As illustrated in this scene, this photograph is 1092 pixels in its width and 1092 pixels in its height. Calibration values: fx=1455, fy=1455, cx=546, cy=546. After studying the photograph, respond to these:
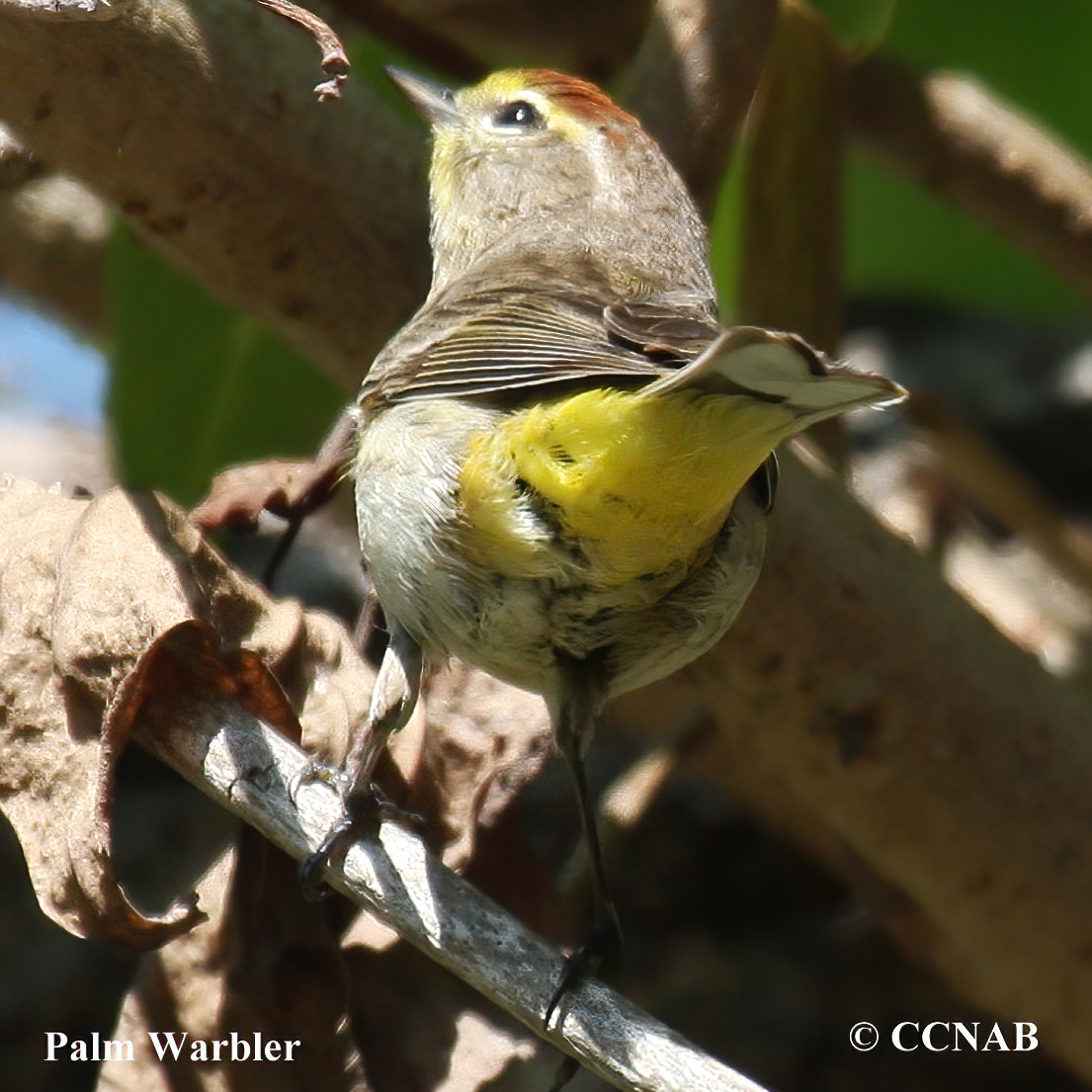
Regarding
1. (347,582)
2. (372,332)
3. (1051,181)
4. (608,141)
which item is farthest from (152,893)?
(1051,181)

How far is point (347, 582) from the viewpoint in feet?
12.6

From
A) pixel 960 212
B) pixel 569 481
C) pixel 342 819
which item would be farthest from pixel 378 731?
pixel 960 212

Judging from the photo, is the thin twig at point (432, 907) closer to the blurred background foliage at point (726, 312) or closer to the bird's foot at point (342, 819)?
the bird's foot at point (342, 819)

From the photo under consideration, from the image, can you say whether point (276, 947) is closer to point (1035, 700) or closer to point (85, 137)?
point (85, 137)

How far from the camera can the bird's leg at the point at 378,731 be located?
7.80 ft

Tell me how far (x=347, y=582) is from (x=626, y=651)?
1387 millimetres

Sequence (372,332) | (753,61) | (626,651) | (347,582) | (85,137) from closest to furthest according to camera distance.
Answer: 1. (626,651)
2. (85,137)
3. (372,332)
4. (753,61)
5. (347,582)

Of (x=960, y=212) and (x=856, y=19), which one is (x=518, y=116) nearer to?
(x=856, y=19)

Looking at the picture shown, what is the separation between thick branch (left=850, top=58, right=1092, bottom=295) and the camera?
4.39 metres

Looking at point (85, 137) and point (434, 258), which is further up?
point (85, 137)

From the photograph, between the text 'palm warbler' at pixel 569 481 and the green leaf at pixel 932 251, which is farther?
the green leaf at pixel 932 251

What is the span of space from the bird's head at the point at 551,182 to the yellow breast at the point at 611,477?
87 centimetres

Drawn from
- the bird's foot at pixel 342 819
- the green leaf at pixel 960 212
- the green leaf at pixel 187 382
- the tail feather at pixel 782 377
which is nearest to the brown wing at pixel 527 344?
the tail feather at pixel 782 377

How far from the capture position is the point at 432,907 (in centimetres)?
220
